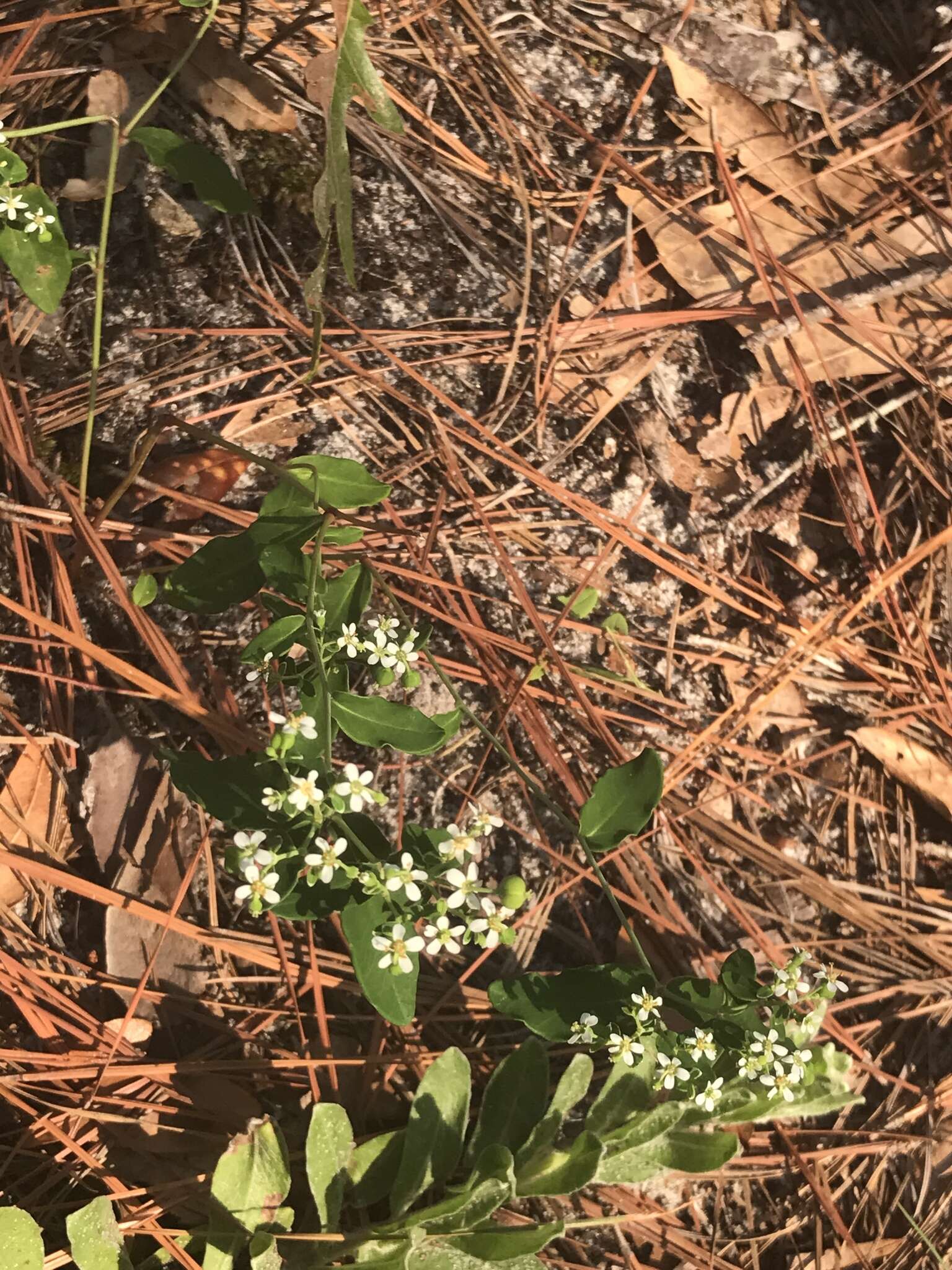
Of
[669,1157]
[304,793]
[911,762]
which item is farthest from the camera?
[911,762]

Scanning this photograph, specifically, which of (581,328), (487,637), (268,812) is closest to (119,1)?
(581,328)

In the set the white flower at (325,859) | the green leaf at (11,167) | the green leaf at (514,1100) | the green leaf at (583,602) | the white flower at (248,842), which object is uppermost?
the green leaf at (11,167)

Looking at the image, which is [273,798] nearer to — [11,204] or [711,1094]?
[711,1094]

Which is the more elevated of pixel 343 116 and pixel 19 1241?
pixel 343 116

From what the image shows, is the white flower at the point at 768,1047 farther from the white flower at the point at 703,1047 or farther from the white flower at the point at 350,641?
the white flower at the point at 350,641

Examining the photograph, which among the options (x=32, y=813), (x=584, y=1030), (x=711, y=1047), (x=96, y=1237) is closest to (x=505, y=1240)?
(x=584, y=1030)

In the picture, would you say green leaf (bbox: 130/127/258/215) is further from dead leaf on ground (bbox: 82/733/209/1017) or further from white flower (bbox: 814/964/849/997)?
white flower (bbox: 814/964/849/997)

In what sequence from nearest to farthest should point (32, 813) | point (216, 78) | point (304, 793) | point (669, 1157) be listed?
point (304, 793), point (669, 1157), point (32, 813), point (216, 78)

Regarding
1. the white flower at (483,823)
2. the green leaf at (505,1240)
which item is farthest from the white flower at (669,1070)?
the white flower at (483,823)
